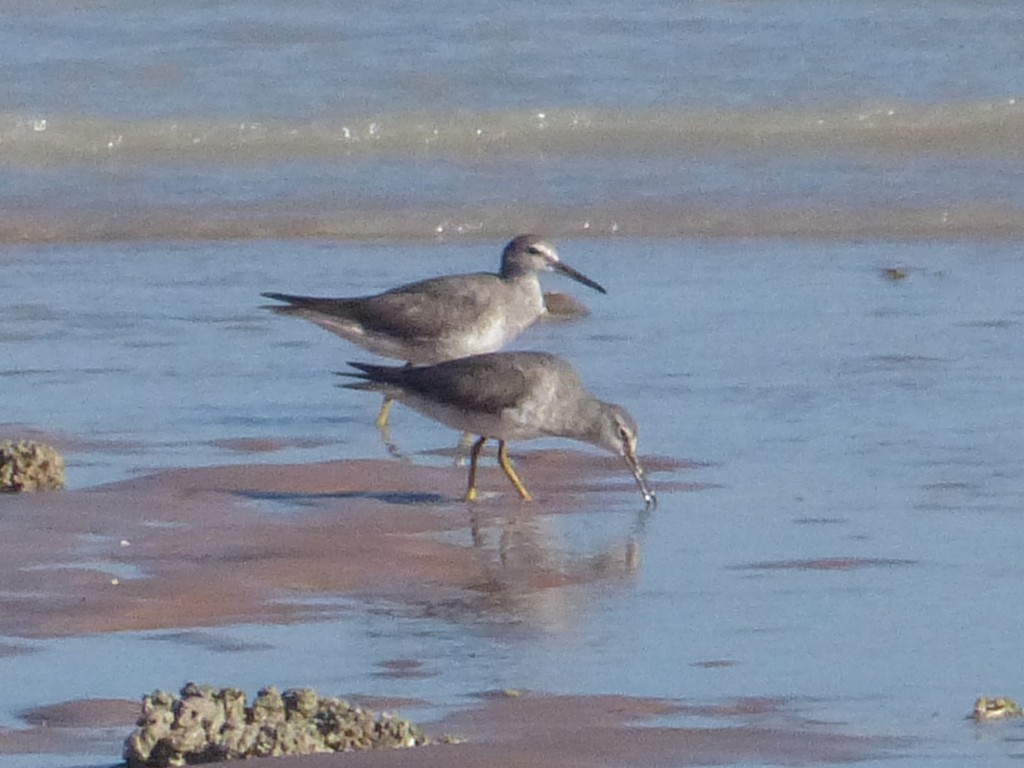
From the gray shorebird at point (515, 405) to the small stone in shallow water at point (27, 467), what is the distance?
3.62ft

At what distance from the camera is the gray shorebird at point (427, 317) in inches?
355

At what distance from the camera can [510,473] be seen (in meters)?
7.39

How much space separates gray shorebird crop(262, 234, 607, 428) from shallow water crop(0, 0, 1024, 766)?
0.30 m

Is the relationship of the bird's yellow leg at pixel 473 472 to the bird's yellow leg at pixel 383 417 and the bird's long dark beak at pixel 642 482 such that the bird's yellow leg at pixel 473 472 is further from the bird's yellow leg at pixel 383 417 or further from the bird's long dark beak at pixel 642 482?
the bird's yellow leg at pixel 383 417

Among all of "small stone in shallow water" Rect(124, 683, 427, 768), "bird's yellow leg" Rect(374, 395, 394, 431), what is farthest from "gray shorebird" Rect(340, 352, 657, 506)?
"small stone in shallow water" Rect(124, 683, 427, 768)

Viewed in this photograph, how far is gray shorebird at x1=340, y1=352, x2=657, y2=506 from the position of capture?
7.38 m

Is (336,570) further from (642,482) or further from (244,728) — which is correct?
(244,728)

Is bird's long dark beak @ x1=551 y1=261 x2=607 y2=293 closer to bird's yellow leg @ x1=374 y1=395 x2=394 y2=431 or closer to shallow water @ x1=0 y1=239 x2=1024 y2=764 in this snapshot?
shallow water @ x1=0 y1=239 x2=1024 y2=764

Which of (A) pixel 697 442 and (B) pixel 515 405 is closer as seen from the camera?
(B) pixel 515 405

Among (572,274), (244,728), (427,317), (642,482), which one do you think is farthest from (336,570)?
(572,274)

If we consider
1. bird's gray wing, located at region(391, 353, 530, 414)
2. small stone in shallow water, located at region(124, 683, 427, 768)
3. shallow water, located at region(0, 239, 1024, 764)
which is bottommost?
shallow water, located at region(0, 239, 1024, 764)

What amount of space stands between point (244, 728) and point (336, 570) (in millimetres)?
1869

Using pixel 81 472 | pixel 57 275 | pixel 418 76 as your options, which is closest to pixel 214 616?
pixel 81 472

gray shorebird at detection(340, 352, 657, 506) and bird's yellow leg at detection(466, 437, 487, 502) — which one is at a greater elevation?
gray shorebird at detection(340, 352, 657, 506)
